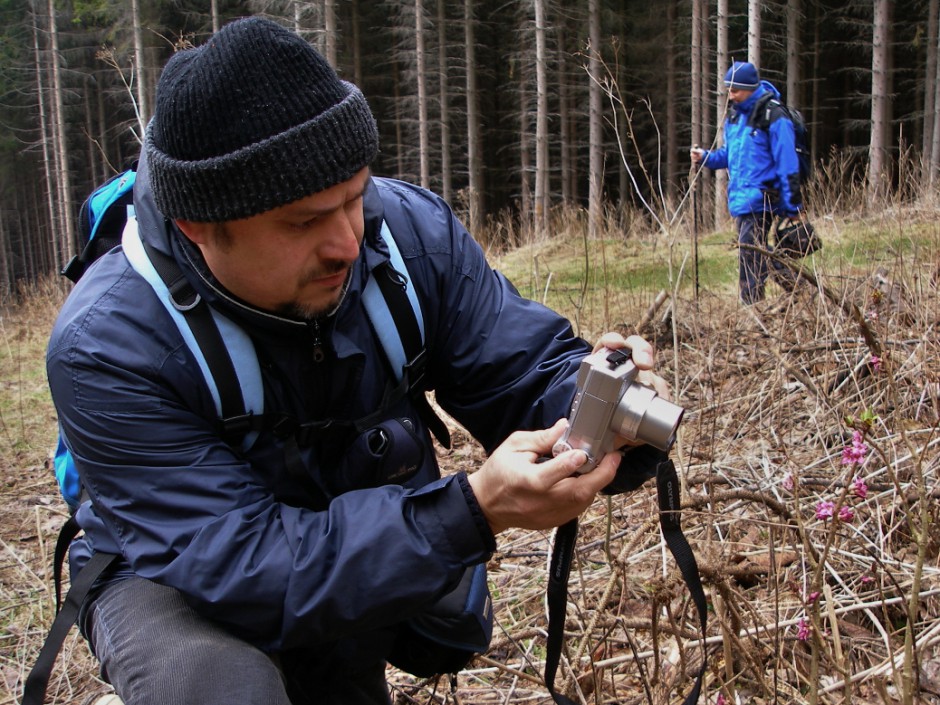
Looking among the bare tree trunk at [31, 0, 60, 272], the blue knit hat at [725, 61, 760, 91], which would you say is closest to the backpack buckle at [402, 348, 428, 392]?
the blue knit hat at [725, 61, 760, 91]

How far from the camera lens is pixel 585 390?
1513mm

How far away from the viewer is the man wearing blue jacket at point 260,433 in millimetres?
1573

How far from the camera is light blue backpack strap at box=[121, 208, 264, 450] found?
1722mm

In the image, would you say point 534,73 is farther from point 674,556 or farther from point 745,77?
point 674,556

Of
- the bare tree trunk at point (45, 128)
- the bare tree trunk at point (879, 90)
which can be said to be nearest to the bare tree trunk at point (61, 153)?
the bare tree trunk at point (45, 128)

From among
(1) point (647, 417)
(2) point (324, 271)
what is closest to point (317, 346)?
(2) point (324, 271)

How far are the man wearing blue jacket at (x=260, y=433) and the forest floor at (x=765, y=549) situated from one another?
21.2 inches

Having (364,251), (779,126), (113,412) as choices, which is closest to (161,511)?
(113,412)

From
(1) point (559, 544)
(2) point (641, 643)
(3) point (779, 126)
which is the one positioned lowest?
(2) point (641, 643)

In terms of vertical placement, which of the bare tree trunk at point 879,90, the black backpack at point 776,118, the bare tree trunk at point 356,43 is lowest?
the black backpack at point 776,118

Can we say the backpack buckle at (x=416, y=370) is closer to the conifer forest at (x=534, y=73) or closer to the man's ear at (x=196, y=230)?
the man's ear at (x=196, y=230)

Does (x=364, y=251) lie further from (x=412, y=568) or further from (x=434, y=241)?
(x=412, y=568)

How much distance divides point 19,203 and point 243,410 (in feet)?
160

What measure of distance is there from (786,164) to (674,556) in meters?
5.10
